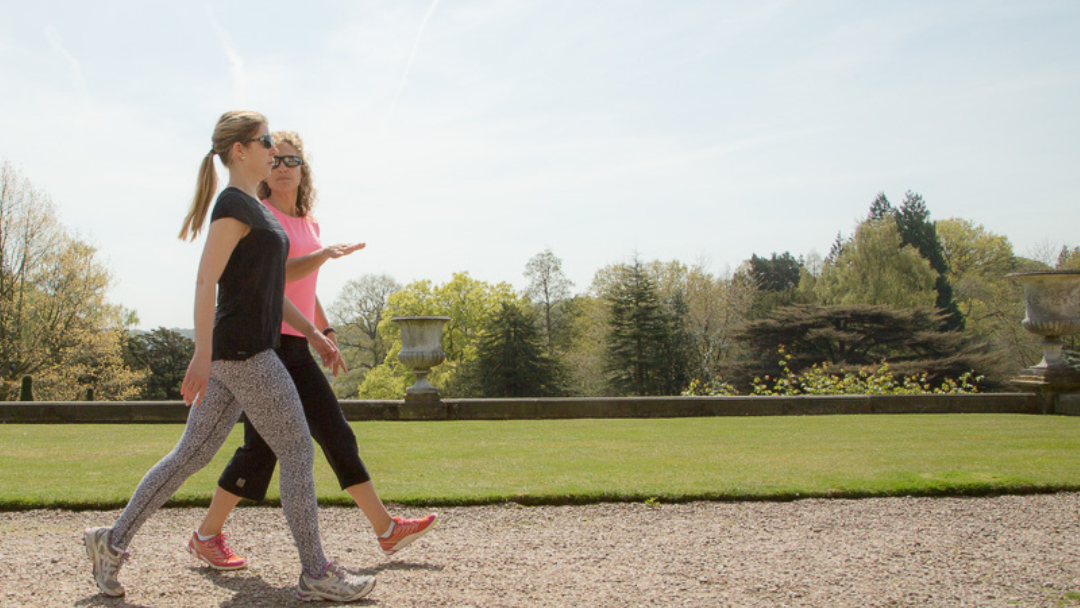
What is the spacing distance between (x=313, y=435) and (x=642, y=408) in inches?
332

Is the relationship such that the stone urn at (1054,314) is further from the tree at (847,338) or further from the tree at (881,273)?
the tree at (881,273)

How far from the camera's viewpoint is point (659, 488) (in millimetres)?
5117

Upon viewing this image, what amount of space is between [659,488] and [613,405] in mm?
6489

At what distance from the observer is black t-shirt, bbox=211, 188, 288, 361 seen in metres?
2.91

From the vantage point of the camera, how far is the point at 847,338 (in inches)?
1089

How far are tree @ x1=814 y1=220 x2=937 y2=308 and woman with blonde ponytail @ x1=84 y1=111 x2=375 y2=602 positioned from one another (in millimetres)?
42938

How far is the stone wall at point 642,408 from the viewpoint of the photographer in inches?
451

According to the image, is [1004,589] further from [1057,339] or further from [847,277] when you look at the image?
[847,277]

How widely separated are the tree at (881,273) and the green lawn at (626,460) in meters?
35.3

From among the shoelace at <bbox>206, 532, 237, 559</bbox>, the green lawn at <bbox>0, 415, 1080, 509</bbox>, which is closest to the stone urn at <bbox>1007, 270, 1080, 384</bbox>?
the green lawn at <bbox>0, 415, 1080, 509</bbox>

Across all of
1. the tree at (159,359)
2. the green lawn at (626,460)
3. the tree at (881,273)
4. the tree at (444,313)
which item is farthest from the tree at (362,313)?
the green lawn at (626,460)

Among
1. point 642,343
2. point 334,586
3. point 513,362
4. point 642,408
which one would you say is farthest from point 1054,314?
point 513,362

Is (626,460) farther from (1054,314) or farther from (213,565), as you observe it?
(1054,314)

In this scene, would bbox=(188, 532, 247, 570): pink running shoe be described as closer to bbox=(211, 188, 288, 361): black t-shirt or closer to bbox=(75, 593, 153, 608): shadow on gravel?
bbox=(75, 593, 153, 608): shadow on gravel
